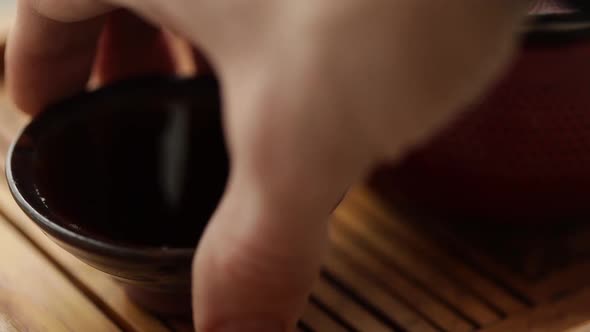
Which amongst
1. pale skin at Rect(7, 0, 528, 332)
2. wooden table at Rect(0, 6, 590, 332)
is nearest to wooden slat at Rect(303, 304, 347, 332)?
wooden table at Rect(0, 6, 590, 332)

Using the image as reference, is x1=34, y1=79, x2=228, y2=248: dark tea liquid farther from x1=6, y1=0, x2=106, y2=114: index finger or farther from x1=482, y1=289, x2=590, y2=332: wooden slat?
x1=482, y1=289, x2=590, y2=332: wooden slat

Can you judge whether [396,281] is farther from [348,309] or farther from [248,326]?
[248,326]

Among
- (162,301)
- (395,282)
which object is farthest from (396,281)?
(162,301)

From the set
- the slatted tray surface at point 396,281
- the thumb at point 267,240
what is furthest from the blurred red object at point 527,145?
the thumb at point 267,240

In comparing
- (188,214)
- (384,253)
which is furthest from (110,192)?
(384,253)

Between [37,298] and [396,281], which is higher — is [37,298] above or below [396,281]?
below

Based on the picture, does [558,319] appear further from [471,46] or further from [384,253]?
[471,46]

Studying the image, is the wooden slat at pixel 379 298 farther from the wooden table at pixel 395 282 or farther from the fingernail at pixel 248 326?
the fingernail at pixel 248 326

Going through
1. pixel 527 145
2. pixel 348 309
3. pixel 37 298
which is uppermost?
pixel 527 145
